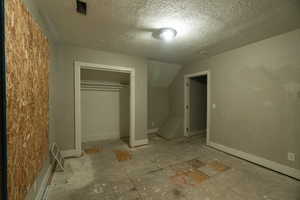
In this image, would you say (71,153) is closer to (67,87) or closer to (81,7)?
(67,87)

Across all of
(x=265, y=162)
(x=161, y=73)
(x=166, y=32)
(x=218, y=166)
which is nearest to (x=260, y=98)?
(x=265, y=162)

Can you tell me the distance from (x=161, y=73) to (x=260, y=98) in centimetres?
261

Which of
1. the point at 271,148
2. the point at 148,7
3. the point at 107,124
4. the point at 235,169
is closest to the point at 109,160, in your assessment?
the point at 107,124

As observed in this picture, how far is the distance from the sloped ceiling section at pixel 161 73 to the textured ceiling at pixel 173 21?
1.27 meters

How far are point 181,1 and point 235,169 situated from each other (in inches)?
107

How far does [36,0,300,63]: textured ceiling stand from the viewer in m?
1.38

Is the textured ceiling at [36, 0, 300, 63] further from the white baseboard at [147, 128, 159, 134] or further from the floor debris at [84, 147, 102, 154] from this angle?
the white baseboard at [147, 128, 159, 134]

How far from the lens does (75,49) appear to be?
2.50 metres

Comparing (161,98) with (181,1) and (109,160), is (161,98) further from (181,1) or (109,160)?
(181,1)

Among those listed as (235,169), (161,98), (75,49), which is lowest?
(235,169)

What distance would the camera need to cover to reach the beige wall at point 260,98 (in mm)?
1905

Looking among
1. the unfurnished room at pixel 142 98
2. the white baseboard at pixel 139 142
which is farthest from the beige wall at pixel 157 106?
the white baseboard at pixel 139 142

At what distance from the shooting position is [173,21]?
5.46ft

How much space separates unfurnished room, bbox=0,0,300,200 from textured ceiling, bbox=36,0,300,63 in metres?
0.02
